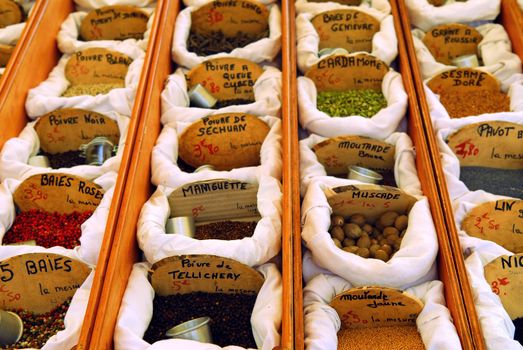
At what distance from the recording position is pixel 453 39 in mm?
2637

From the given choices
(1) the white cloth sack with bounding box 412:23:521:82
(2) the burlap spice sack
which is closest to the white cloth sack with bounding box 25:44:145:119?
(2) the burlap spice sack

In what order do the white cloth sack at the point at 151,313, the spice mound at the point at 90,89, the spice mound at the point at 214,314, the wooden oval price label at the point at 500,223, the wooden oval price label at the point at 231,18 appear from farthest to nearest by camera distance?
the wooden oval price label at the point at 231,18 → the spice mound at the point at 90,89 → the wooden oval price label at the point at 500,223 → the spice mound at the point at 214,314 → the white cloth sack at the point at 151,313

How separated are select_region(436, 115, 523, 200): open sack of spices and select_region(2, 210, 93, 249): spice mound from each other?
1.26 metres

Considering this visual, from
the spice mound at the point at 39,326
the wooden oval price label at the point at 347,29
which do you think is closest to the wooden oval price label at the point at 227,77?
the wooden oval price label at the point at 347,29

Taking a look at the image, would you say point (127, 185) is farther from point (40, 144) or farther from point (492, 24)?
point (492, 24)

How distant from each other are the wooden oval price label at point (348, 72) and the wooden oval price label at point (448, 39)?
14.2 inches

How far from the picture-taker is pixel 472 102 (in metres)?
2.31

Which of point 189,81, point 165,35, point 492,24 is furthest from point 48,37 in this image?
point 492,24

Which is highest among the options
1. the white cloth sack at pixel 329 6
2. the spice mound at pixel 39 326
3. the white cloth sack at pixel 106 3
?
the white cloth sack at pixel 106 3

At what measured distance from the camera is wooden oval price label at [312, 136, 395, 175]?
6.91 ft

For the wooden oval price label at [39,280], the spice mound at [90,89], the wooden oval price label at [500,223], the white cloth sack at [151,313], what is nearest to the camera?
the white cloth sack at [151,313]

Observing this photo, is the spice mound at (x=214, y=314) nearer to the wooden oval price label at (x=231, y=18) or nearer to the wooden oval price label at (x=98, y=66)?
the wooden oval price label at (x=98, y=66)

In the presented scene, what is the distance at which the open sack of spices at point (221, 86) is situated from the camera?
92.9 inches

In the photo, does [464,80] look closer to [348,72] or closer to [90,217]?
[348,72]
